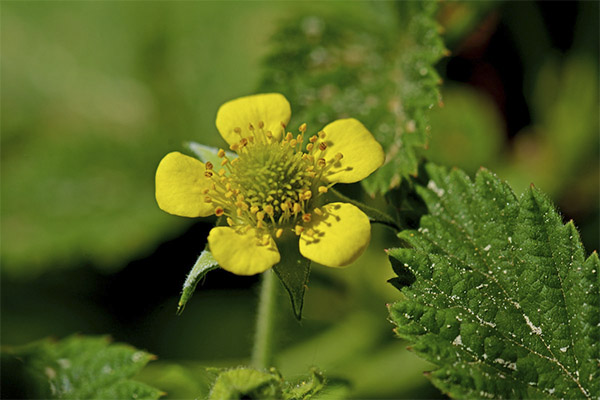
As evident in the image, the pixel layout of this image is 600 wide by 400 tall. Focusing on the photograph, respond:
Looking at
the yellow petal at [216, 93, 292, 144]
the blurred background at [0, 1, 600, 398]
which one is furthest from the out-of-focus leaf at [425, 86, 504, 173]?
the yellow petal at [216, 93, 292, 144]

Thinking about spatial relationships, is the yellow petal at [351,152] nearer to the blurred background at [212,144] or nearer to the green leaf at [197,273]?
the green leaf at [197,273]

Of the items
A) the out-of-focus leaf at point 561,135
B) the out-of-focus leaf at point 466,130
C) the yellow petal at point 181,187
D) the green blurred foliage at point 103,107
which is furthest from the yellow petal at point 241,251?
the out-of-focus leaf at point 561,135

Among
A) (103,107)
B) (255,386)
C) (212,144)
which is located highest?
(103,107)

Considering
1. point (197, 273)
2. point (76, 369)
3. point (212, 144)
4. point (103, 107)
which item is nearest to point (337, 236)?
point (197, 273)

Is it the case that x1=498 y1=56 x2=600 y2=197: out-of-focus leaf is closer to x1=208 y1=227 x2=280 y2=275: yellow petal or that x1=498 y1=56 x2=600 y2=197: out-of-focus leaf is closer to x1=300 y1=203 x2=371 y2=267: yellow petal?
x1=300 y1=203 x2=371 y2=267: yellow petal

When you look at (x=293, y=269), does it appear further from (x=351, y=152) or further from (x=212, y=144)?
(x=212, y=144)
